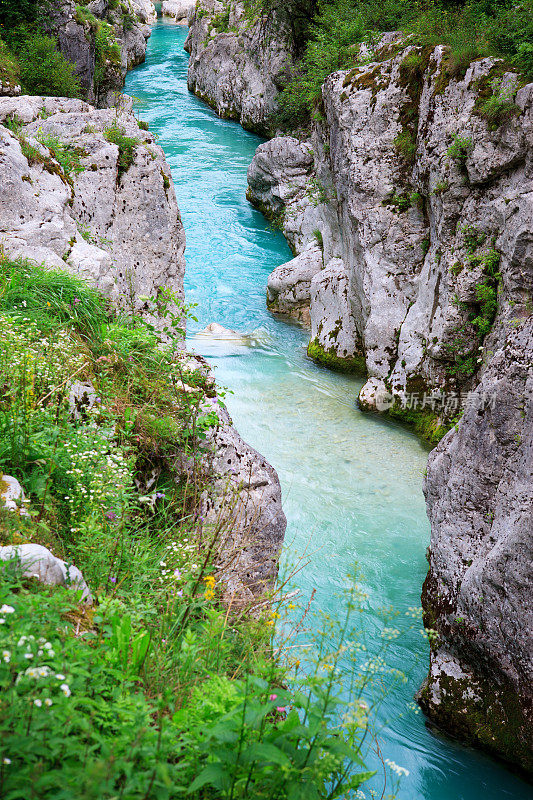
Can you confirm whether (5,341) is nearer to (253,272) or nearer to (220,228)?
(253,272)

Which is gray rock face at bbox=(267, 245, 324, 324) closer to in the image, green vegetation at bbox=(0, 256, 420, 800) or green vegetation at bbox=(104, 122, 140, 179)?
green vegetation at bbox=(104, 122, 140, 179)

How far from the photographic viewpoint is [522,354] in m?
4.90

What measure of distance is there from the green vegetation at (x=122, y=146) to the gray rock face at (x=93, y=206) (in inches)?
3.1

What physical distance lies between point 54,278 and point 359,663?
14.8 feet

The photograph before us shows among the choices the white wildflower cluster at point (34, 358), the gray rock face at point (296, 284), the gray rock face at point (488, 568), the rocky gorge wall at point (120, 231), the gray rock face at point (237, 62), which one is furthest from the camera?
the gray rock face at point (237, 62)

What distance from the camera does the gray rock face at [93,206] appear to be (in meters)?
5.96

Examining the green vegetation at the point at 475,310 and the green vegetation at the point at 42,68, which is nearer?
the green vegetation at the point at 475,310

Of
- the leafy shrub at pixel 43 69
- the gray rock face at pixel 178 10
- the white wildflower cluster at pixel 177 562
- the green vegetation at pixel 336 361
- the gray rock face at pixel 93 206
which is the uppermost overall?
the gray rock face at pixel 178 10

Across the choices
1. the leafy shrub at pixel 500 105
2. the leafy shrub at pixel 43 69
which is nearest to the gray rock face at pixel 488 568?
the leafy shrub at pixel 500 105

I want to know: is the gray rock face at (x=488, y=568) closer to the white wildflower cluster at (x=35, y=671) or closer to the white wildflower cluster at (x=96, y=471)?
the white wildflower cluster at (x=96, y=471)

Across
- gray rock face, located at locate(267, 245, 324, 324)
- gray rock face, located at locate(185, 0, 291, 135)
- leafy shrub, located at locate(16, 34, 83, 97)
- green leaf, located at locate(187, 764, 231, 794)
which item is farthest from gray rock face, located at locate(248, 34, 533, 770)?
Result: gray rock face, located at locate(185, 0, 291, 135)

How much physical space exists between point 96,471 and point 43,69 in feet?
48.1

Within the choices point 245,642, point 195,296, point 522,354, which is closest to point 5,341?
point 245,642

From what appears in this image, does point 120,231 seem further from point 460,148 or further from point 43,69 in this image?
point 43,69
